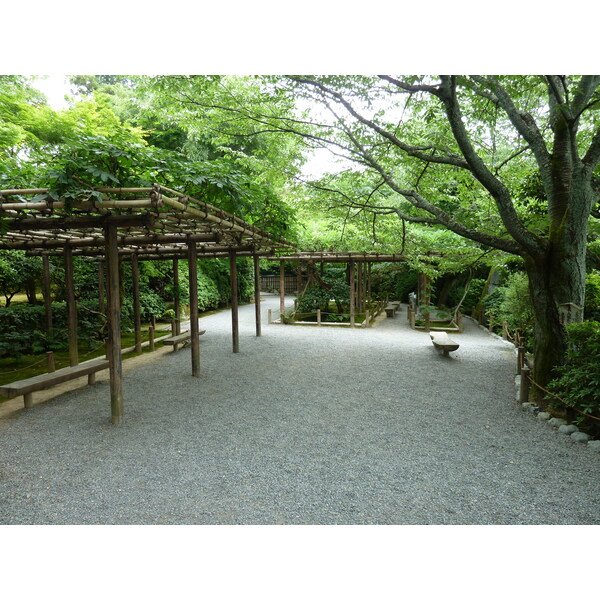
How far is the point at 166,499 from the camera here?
3197 millimetres

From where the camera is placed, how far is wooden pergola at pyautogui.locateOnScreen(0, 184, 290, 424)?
4.22 metres

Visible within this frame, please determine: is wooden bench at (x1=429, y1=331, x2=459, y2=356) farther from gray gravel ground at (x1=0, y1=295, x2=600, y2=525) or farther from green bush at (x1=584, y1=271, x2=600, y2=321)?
green bush at (x1=584, y1=271, x2=600, y2=321)

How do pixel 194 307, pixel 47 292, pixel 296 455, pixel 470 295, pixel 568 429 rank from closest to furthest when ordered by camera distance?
pixel 296 455, pixel 568 429, pixel 194 307, pixel 47 292, pixel 470 295

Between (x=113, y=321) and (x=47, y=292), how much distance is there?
5492 millimetres

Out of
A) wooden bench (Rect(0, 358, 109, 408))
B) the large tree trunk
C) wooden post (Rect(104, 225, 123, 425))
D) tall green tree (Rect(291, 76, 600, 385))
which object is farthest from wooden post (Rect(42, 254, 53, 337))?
the large tree trunk

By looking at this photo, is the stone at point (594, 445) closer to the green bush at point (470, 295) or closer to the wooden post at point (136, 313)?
the wooden post at point (136, 313)

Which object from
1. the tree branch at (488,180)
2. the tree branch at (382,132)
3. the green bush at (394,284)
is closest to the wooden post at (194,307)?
the tree branch at (382,132)

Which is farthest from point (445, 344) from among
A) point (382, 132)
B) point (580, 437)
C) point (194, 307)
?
point (194, 307)

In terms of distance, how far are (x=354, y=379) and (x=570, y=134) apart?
203 inches

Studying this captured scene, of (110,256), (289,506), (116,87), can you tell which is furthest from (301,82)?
(116,87)

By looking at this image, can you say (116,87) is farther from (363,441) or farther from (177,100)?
(363,441)

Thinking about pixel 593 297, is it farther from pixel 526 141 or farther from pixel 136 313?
pixel 136 313

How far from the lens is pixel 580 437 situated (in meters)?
4.44

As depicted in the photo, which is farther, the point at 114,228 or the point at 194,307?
the point at 194,307
